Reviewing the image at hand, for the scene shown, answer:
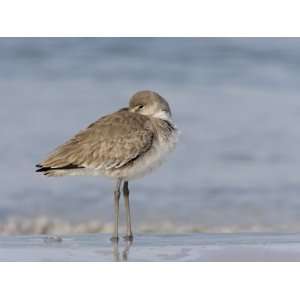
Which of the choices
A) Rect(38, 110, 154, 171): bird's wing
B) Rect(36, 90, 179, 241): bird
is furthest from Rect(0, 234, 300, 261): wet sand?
Rect(38, 110, 154, 171): bird's wing

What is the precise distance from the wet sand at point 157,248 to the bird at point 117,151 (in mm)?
417

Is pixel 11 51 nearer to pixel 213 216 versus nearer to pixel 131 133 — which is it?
pixel 213 216

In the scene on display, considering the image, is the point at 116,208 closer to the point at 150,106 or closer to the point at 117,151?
the point at 117,151

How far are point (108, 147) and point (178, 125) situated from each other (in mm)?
4434

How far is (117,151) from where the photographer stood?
10.0 meters

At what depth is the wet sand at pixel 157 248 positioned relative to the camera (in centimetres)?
907

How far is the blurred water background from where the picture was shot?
12453 millimetres

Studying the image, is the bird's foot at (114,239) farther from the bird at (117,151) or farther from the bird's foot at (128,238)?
the bird's foot at (128,238)

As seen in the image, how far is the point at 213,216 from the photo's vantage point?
12.3m

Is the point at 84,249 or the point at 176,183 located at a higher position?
the point at 176,183

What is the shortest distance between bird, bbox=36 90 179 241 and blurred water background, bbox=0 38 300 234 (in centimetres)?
203

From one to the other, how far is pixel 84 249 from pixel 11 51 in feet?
27.5

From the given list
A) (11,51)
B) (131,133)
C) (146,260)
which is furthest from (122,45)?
(146,260)

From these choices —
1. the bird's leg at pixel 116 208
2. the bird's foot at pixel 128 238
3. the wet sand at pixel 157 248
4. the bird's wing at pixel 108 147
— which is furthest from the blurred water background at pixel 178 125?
the bird's wing at pixel 108 147
